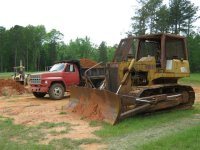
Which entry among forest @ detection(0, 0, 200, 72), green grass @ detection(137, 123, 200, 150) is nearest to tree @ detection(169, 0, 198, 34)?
forest @ detection(0, 0, 200, 72)

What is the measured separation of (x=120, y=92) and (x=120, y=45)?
8.56ft

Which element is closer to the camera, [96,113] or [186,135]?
[186,135]

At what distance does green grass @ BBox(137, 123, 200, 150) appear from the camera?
8.09m

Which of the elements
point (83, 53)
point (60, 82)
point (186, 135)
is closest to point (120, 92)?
point (186, 135)

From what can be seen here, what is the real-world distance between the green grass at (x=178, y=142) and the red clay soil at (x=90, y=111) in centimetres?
338

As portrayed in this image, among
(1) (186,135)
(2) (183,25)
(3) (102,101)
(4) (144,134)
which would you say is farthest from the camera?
(2) (183,25)

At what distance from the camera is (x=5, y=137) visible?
9.87 metres

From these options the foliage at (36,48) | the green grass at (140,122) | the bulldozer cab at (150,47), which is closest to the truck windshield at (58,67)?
the bulldozer cab at (150,47)

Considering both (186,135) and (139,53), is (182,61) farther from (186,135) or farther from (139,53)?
(186,135)

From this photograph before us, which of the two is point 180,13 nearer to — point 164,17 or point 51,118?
point 164,17

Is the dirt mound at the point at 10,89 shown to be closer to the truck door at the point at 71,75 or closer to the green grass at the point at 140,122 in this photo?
the truck door at the point at 71,75

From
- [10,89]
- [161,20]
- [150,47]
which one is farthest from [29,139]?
[161,20]

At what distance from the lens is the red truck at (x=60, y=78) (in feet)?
64.0

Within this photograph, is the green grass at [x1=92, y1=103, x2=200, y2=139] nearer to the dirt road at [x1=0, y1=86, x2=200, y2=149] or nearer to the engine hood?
the dirt road at [x1=0, y1=86, x2=200, y2=149]
